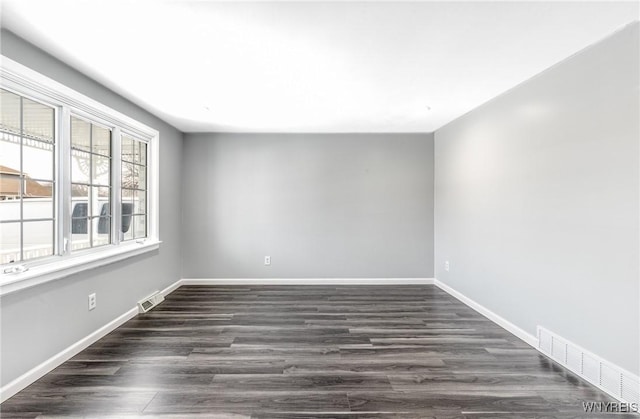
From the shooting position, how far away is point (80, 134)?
8.66ft

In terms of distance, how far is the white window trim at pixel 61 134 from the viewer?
191cm

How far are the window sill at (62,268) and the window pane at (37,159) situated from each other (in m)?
0.66

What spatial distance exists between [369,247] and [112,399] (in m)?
3.44

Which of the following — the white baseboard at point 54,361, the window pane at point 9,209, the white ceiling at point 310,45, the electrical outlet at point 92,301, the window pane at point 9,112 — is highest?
the white ceiling at point 310,45

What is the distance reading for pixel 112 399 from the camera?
188 centimetres

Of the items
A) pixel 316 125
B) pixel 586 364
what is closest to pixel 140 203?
pixel 316 125

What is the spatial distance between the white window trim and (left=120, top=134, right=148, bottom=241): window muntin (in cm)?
14

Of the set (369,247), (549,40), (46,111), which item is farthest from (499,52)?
(46,111)

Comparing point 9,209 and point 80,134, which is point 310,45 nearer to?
point 80,134

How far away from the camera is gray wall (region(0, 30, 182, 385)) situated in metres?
1.90

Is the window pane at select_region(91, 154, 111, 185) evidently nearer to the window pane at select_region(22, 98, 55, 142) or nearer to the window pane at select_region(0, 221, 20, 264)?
the window pane at select_region(22, 98, 55, 142)

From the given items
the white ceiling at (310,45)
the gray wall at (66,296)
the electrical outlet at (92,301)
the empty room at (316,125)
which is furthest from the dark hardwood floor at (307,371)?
the white ceiling at (310,45)

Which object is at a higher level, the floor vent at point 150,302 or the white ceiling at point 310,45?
the white ceiling at point 310,45

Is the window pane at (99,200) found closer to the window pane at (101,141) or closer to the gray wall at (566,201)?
the window pane at (101,141)
